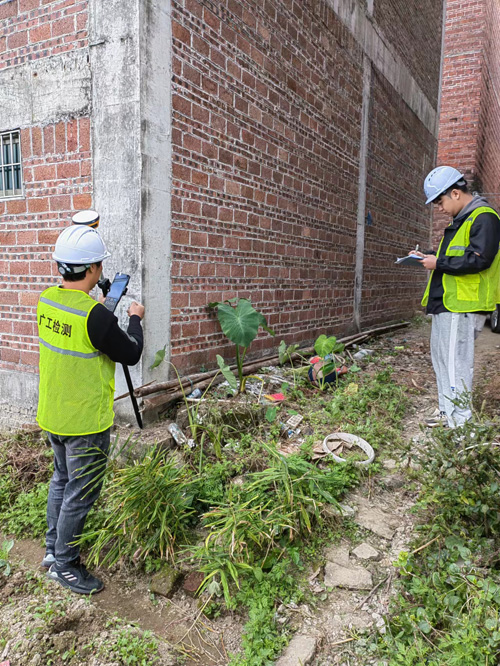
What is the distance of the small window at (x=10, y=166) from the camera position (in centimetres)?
498

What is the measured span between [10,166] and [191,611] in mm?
4483

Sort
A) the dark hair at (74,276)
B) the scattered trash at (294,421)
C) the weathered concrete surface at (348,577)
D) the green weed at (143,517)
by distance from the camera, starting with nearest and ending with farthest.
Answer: the weathered concrete surface at (348,577) → the dark hair at (74,276) → the green weed at (143,517) → the scattered trash at (294,421)

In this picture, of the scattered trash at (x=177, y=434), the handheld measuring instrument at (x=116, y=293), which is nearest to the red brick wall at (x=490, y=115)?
the scattered trash at (x=177, y=434)

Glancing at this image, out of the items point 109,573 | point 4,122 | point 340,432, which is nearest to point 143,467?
point 109,573

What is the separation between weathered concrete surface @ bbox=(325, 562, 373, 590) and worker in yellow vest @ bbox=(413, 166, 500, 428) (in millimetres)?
1518

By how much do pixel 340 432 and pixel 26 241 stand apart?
356 cm

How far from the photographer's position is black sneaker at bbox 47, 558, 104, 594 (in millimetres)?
2918

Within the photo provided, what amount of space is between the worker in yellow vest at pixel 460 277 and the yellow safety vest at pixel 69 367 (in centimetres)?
258

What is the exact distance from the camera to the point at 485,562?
255 cm

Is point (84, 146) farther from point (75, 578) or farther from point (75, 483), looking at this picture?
point (75, 578)

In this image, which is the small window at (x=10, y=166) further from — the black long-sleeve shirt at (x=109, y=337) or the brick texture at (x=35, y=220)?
the black long-sleeve shirt at (x=109, y=337)

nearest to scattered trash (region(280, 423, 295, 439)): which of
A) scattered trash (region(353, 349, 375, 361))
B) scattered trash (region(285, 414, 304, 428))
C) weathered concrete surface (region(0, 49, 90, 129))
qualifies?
scattered trash (region(285, 414, 304, 428))

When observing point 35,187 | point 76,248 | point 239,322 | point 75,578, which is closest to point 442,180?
point 239,322

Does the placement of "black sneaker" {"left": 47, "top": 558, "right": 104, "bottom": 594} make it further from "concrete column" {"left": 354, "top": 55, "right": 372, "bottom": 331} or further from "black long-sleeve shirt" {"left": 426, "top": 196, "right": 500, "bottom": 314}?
"concrete column" {"left": 354, "top": 55, "right": 372, "bottom": 331}
